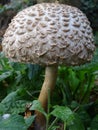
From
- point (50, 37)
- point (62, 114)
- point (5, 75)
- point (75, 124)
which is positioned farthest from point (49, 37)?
point (5, 75)

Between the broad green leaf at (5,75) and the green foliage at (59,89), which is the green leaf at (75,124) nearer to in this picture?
the green foliage at (59,89)

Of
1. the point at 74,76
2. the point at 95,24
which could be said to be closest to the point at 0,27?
the point at 95,24

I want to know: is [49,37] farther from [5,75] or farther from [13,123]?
[5,75]

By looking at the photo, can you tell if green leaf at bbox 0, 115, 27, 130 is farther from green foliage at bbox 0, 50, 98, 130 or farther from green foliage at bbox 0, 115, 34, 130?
green foliage at bbox 0, 50, 98, 130

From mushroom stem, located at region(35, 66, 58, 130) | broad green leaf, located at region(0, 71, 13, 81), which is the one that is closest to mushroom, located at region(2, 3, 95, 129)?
mushroom stem, located at region(35, 66, 58, 130)

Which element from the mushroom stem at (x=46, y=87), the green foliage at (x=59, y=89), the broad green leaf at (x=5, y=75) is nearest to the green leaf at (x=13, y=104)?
the green foliage at (x=59, y=89)
